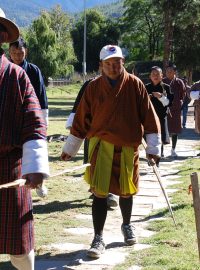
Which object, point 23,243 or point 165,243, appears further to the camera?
point 165,243

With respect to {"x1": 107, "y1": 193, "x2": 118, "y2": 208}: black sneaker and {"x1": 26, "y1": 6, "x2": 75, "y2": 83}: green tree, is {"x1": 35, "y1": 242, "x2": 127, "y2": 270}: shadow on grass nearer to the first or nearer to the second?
{"x1": 107, "y1": 193, "x2": 118, "y2": 208}: black sneaker

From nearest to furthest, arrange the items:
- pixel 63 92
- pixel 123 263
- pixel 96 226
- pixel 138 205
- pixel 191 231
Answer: pixel 123 263 → pixel 96 226 → pixel 191 231 → pixel 138 205 → pixel 63 92

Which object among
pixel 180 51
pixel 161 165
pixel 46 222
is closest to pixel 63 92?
pixel 180 51

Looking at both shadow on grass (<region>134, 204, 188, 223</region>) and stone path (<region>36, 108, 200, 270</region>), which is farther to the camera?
shadow on grass (<region>134, 204, 188, 223</region>)

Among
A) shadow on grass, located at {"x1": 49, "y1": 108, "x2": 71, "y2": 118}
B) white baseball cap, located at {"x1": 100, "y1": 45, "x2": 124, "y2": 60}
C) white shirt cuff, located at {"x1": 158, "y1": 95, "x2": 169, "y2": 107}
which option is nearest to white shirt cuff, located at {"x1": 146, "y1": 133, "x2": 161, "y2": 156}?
white baseball cap, located at {"x1": 100, "y1": 45, "x2": 124, "y2": 60}

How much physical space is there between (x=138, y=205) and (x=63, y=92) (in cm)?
4942

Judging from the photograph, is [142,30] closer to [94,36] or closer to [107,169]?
[94,36]

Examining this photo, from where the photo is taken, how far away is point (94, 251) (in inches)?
201

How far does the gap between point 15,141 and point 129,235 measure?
242cm

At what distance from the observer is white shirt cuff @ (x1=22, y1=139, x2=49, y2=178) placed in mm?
3254

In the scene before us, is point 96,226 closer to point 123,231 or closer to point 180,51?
point 123,231

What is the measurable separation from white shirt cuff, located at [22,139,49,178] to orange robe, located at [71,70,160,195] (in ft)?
6.13

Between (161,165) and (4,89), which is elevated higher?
(4,89)

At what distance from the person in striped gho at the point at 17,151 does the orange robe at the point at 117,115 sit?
1.73 meters
